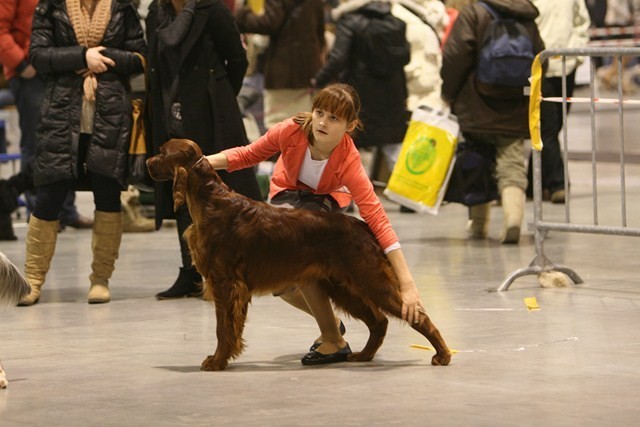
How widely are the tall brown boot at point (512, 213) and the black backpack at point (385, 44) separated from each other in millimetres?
2319

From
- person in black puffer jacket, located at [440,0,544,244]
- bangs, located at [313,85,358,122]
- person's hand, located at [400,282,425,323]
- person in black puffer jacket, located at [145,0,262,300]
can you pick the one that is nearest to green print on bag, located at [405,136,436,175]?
person in black puffer jacket, located at [440,0,544,244]

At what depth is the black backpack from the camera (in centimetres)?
1183

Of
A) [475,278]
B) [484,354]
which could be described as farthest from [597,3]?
[484,354]

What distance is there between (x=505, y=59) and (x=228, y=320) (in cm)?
463

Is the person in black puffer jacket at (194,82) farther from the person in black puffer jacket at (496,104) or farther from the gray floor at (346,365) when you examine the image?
the person in black puffer jacket at (496,104)

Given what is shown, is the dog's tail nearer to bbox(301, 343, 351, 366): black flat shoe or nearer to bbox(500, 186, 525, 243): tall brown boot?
bbox(301, 343, 351, 366): black flat shoe

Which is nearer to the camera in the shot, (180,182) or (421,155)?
(180,182)

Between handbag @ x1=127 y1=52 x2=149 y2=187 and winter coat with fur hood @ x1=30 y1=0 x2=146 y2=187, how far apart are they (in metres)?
0.04

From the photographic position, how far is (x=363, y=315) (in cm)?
602

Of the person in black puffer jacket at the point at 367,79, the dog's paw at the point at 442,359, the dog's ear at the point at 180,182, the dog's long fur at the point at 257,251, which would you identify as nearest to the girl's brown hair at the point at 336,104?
the dog's long fur at the point at 257,251

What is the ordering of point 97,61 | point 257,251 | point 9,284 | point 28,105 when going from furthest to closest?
point 28,105
point 97,61
point 257,251
point 9,284

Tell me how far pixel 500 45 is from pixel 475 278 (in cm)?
212

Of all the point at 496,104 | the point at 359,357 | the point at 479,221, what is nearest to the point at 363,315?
the point at 359,357

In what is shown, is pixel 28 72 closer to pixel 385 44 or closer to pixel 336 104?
pixel 385 44
